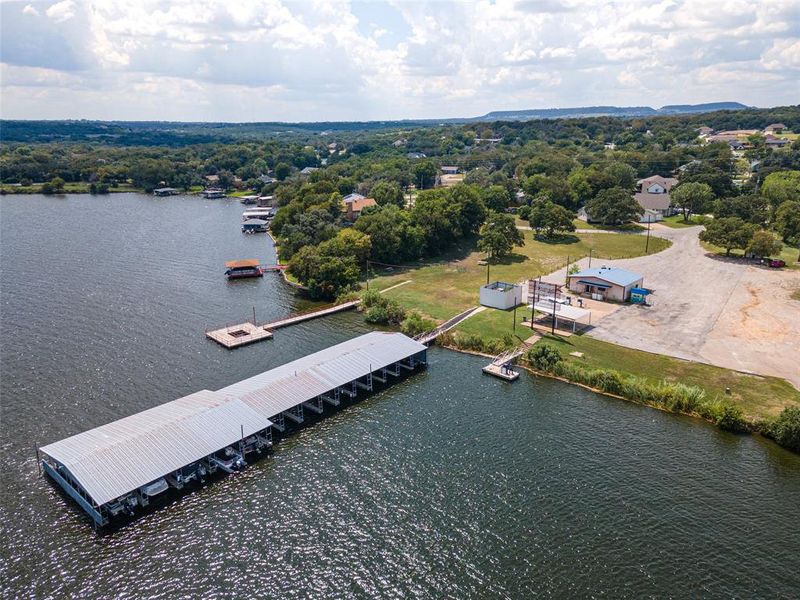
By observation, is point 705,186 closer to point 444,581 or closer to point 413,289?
point 413,289

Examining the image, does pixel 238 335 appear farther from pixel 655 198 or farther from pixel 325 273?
pixel 655 198

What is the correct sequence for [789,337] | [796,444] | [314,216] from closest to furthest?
[796,444]
[789,337]
[314,216]

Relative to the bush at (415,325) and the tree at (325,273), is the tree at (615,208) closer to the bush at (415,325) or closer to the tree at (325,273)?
the tree at (325,273)

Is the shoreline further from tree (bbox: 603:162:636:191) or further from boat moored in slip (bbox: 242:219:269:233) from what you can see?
tree (bbox: 603:162:636:191)

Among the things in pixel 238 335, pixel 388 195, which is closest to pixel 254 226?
pixel 388 195

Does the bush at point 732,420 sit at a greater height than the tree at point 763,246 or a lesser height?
lesser

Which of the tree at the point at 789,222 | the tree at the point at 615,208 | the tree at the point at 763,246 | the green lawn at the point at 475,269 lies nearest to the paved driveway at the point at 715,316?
the tree at the point at 763,246

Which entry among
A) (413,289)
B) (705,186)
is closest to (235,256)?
(413,289)
